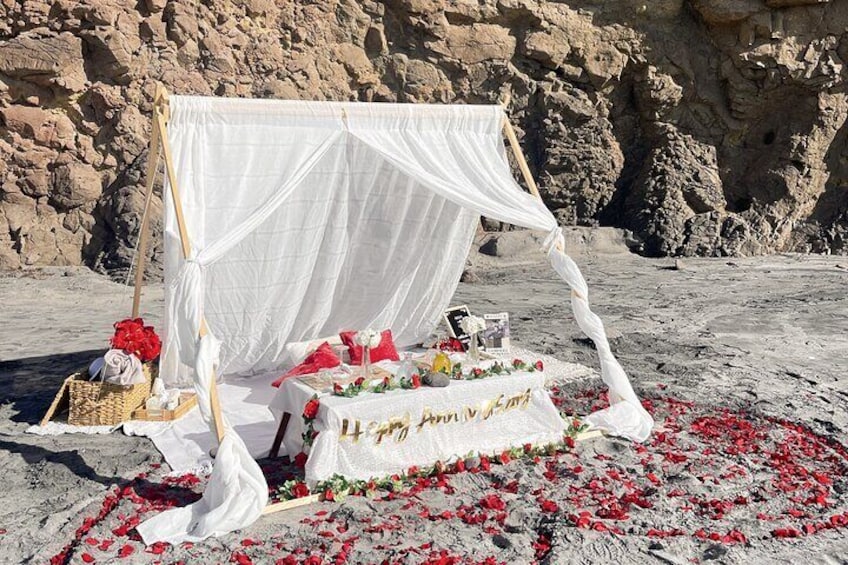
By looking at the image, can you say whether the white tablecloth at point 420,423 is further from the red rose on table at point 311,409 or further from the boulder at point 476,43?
the boulder at point 476,43

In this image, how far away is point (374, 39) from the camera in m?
13.8

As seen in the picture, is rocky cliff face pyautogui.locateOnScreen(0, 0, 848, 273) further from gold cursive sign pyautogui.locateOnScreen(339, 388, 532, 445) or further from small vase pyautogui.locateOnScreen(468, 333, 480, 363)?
gold cursive sign pyautogui.locateOnScreen(339, 388, 532, 445)

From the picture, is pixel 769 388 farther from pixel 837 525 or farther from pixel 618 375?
pixel 837 525

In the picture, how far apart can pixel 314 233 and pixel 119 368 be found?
5.99 ft

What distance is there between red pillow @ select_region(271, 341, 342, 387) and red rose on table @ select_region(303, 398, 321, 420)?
137cm

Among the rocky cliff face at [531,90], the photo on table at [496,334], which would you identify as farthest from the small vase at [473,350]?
the rocky cliff face at [531,90]

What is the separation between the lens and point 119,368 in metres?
5.22

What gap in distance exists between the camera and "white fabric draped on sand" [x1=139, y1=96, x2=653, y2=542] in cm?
425

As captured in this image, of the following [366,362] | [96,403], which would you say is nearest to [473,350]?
[366,362]

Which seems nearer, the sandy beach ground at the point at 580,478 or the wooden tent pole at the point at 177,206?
the sandy beach ground at the point at 580,478

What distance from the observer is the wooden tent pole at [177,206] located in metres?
3.99

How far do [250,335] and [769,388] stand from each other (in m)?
4.28

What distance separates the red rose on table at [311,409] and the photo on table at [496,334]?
5.87 ft

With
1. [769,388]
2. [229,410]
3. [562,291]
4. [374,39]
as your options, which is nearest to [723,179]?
[562,291]
